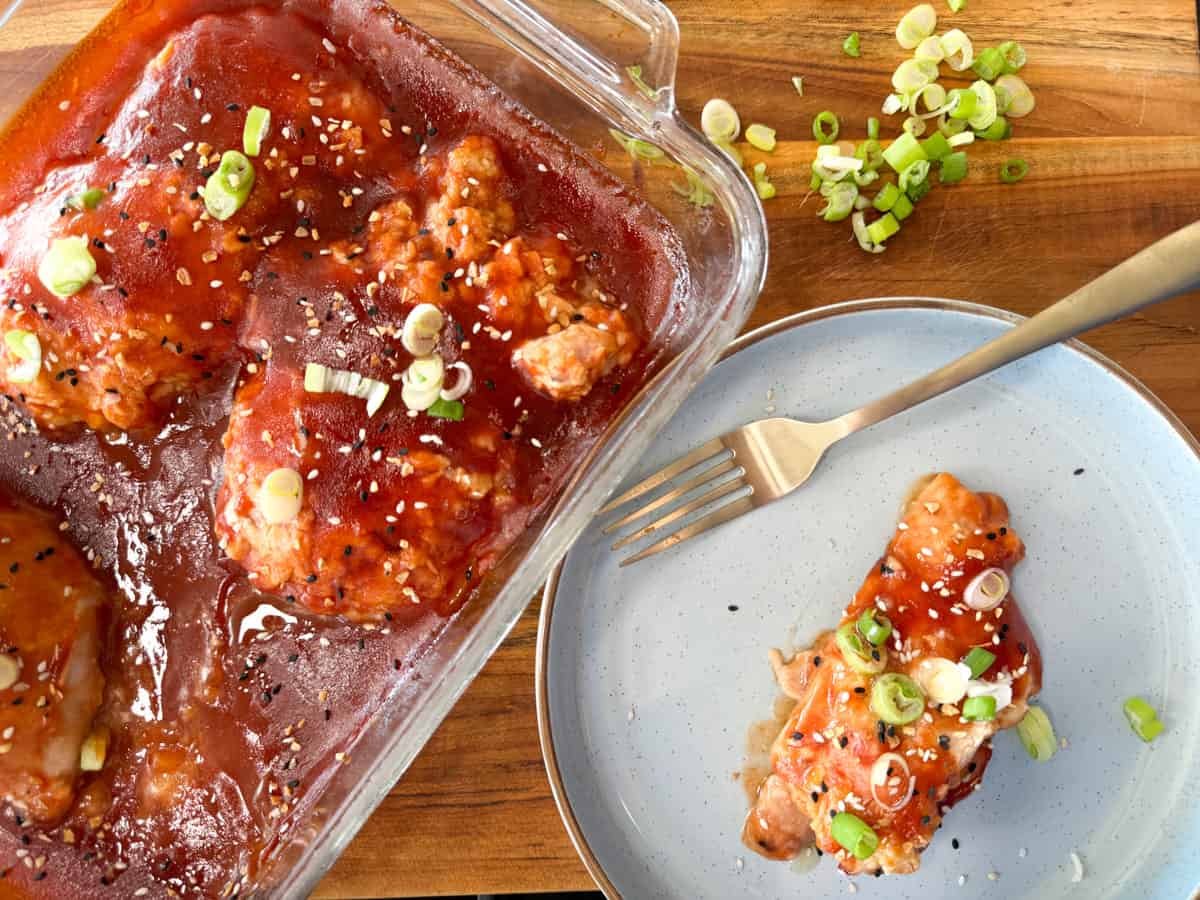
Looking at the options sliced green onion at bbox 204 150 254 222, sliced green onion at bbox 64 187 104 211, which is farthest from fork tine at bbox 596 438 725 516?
sliced green onion at bbox 64 187 104 211

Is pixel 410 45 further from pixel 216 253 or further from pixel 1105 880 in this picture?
pixel 1105 880

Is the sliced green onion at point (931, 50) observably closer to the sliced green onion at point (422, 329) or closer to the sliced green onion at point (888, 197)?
the sliced green onion at point (888, 197)

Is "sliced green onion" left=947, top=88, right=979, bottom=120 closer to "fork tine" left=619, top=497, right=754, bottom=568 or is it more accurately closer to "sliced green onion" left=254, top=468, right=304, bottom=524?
"fork tine" left=619, top=497, right=754, bottom=568

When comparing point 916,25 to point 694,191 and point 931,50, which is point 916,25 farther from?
point 694,191

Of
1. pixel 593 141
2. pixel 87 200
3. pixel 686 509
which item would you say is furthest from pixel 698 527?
pixel 87 200

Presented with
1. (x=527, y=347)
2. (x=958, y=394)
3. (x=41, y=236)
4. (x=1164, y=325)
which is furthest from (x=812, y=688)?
(x=41, y=236)

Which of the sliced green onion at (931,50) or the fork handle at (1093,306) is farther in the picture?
the sliced green onion at (931,50)

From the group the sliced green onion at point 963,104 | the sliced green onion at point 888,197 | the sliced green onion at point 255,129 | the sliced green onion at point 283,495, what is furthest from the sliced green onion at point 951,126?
the sliced green onion at point 283,495
